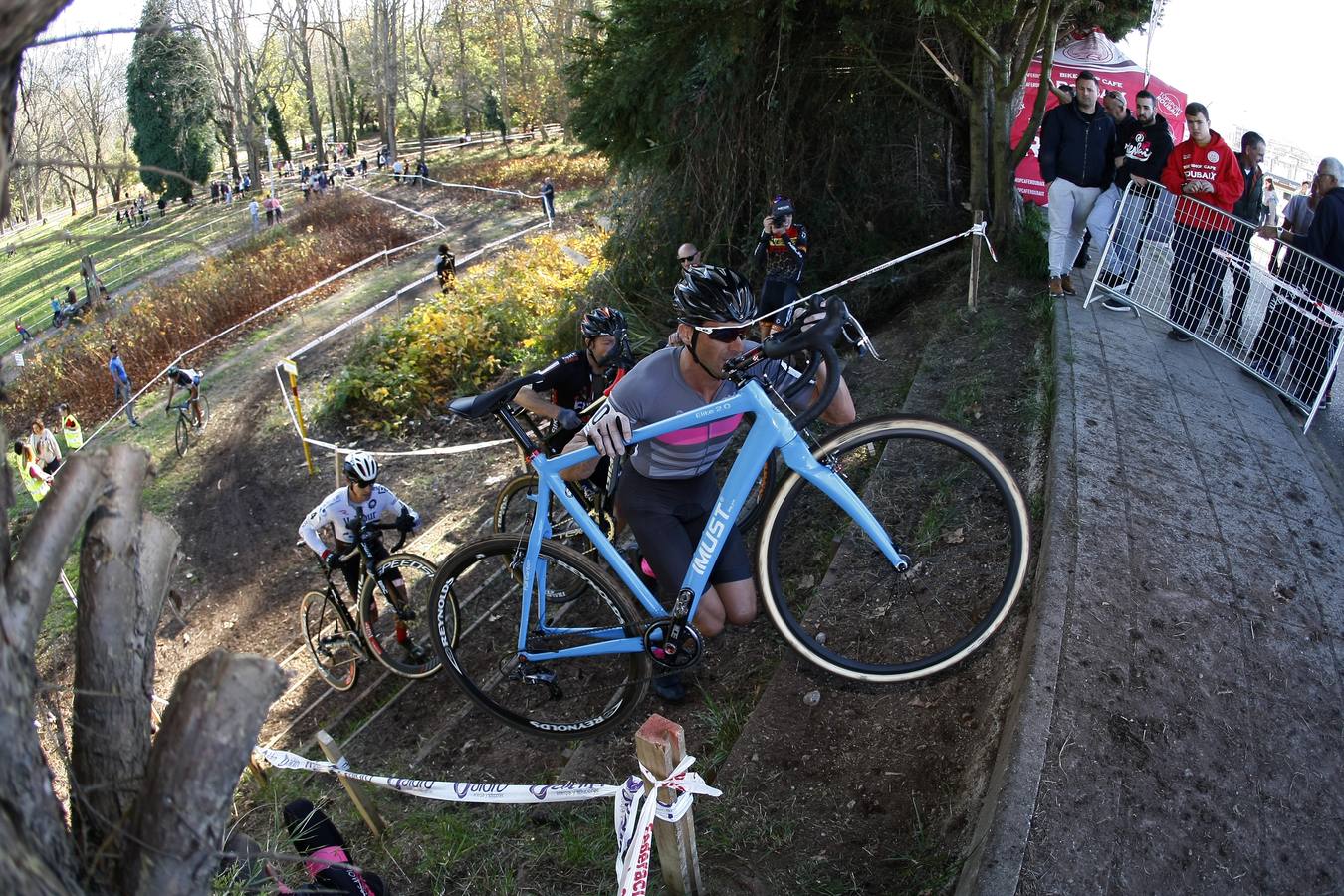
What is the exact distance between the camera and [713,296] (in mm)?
4008

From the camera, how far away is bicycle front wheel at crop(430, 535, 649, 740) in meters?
4.38

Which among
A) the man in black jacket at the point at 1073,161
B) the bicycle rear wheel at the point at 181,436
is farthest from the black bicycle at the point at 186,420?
the man in black jacket at the point at 1073,161

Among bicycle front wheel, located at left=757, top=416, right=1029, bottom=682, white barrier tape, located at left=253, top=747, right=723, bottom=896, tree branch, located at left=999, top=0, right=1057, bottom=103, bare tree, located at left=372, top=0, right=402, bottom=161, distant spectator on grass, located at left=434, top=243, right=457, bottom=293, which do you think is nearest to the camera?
white barrier tape, located at left=253, top=747, right=723, bottom=896

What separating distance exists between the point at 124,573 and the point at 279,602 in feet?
32.1

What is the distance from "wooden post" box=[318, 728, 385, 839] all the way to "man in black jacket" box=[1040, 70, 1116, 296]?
6.76 metres

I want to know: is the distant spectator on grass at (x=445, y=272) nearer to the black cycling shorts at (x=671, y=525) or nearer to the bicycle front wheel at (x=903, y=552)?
the bicycle front wheel at (x=903, y=552)

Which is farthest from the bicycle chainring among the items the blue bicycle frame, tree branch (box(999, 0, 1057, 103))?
tree branch (box(999, 0, 1057, 103))

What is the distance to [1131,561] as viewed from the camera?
436 centimetres

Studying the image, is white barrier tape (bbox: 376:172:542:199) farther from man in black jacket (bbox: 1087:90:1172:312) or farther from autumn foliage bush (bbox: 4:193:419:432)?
man in black jacket (bbox: 1087:90:1172:312)

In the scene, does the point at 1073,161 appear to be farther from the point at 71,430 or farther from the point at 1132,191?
the point at 71,430

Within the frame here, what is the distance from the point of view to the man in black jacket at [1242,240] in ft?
23.0

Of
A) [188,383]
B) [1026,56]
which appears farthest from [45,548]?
[188,383]

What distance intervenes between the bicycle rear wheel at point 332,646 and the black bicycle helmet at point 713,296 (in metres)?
4.72

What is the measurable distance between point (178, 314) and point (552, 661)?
21913 mm
